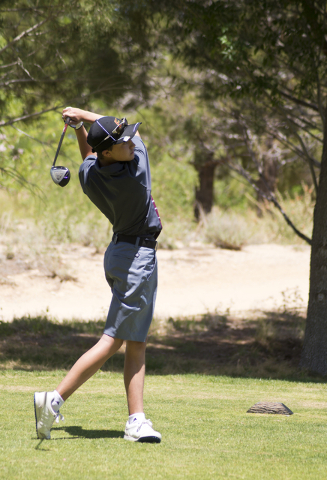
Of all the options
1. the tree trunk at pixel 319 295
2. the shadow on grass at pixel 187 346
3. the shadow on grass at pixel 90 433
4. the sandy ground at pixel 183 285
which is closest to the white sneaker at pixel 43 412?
the shadow on grass at pixel 90 433

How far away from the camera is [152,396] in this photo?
Result: 471cm

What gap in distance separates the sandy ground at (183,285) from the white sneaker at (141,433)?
5.85 metres

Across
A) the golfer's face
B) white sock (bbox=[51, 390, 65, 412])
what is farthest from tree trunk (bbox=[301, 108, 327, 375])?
white sock (bbox=[51, 390, 65, 412])

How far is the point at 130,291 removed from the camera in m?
3.26

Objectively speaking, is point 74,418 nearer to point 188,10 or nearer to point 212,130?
point 188,10

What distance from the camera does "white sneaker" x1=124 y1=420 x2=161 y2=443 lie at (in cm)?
312

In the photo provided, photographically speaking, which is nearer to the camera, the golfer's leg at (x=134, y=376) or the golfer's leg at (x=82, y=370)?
the golfer's leg at (x=82, y=370)

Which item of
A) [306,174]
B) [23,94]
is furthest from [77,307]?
[306,174]

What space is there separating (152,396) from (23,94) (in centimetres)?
422

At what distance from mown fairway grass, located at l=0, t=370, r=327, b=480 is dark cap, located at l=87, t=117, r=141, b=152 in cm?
157

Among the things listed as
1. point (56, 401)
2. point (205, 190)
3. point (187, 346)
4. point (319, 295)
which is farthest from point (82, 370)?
point (205, 190)

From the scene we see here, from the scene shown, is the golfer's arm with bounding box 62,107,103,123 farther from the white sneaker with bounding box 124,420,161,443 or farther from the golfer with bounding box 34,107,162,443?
the white sneaker with bounding box 124,420,161,443

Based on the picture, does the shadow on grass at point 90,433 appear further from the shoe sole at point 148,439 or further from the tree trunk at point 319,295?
the tree trunk at point 319,295

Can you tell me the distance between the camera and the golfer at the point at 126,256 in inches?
125
